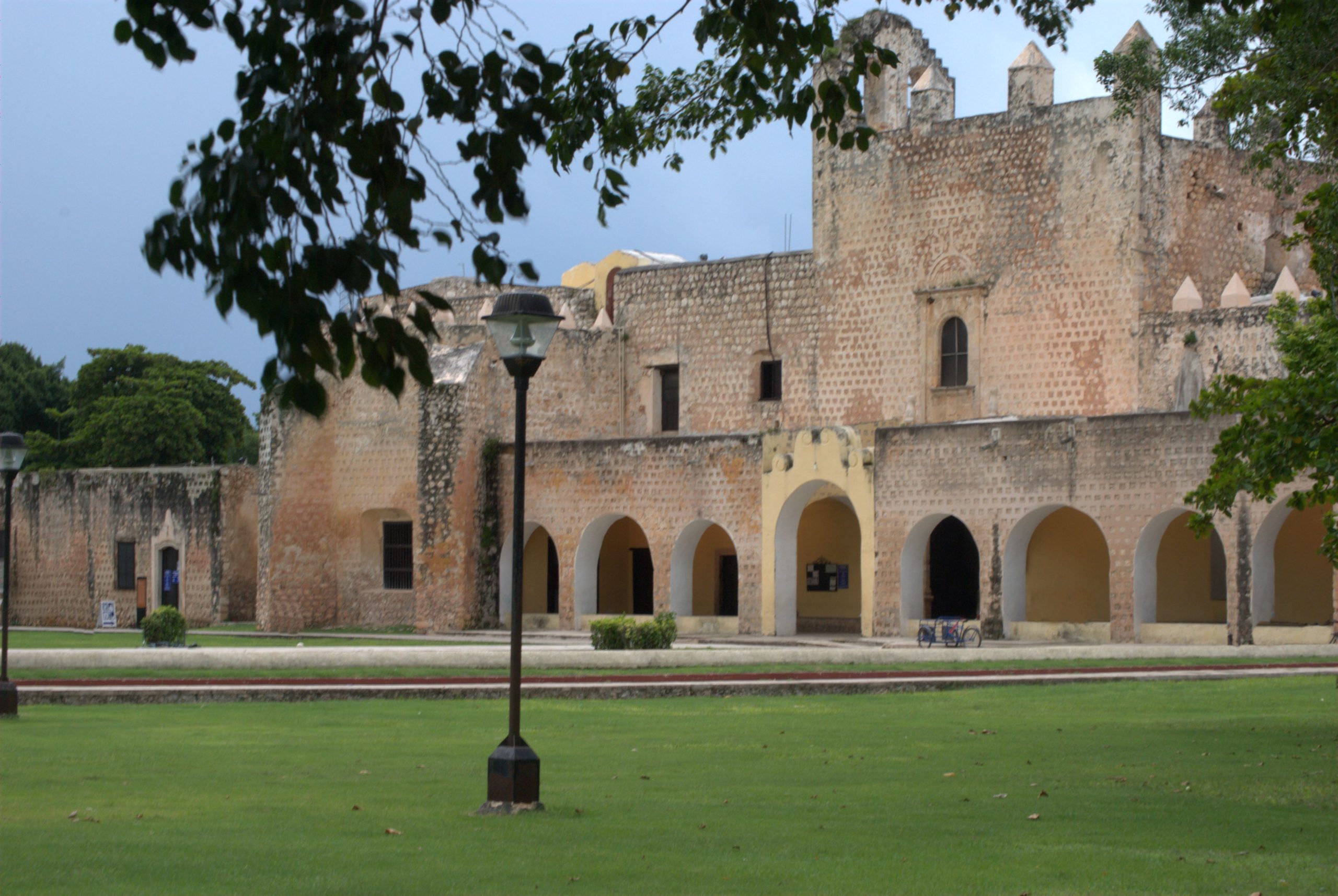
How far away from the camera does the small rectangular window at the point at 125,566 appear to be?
121 ft

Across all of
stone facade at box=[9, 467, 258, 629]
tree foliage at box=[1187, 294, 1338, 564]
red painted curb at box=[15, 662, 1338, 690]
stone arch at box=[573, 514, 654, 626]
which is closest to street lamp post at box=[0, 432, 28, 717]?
red painted curb at box=[15, 662, 1338, 690]

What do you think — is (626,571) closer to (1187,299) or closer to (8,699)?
(1187,299)

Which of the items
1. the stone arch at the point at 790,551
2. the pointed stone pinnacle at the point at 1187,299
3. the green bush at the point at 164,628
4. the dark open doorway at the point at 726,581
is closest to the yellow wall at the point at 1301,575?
the pointed stone pinnacle at the point at 1187,299

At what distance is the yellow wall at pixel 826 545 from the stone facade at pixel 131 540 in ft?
40.5

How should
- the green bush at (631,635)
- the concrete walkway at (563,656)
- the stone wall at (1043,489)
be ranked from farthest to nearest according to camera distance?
the stone wall at (1043,489) → the green bush at (631,635) → the concrete walkway at (563,656)

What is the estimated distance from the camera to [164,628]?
24.8m

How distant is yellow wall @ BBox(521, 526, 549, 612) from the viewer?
33562 millimetres

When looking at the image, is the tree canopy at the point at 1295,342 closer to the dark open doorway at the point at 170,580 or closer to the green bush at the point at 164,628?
the green bush at the point at 164,628

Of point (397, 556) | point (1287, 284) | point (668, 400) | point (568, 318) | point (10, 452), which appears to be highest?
point (568, 318)

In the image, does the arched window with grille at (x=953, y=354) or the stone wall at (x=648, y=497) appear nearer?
the stone wall at (x=648, y=497)

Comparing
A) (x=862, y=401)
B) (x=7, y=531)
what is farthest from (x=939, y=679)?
(x=862, y=401)

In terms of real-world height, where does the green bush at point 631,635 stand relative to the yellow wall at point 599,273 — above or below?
below

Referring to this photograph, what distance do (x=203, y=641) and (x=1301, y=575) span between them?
18.4 m

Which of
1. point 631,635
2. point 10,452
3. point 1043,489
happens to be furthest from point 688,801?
point 1043,489
